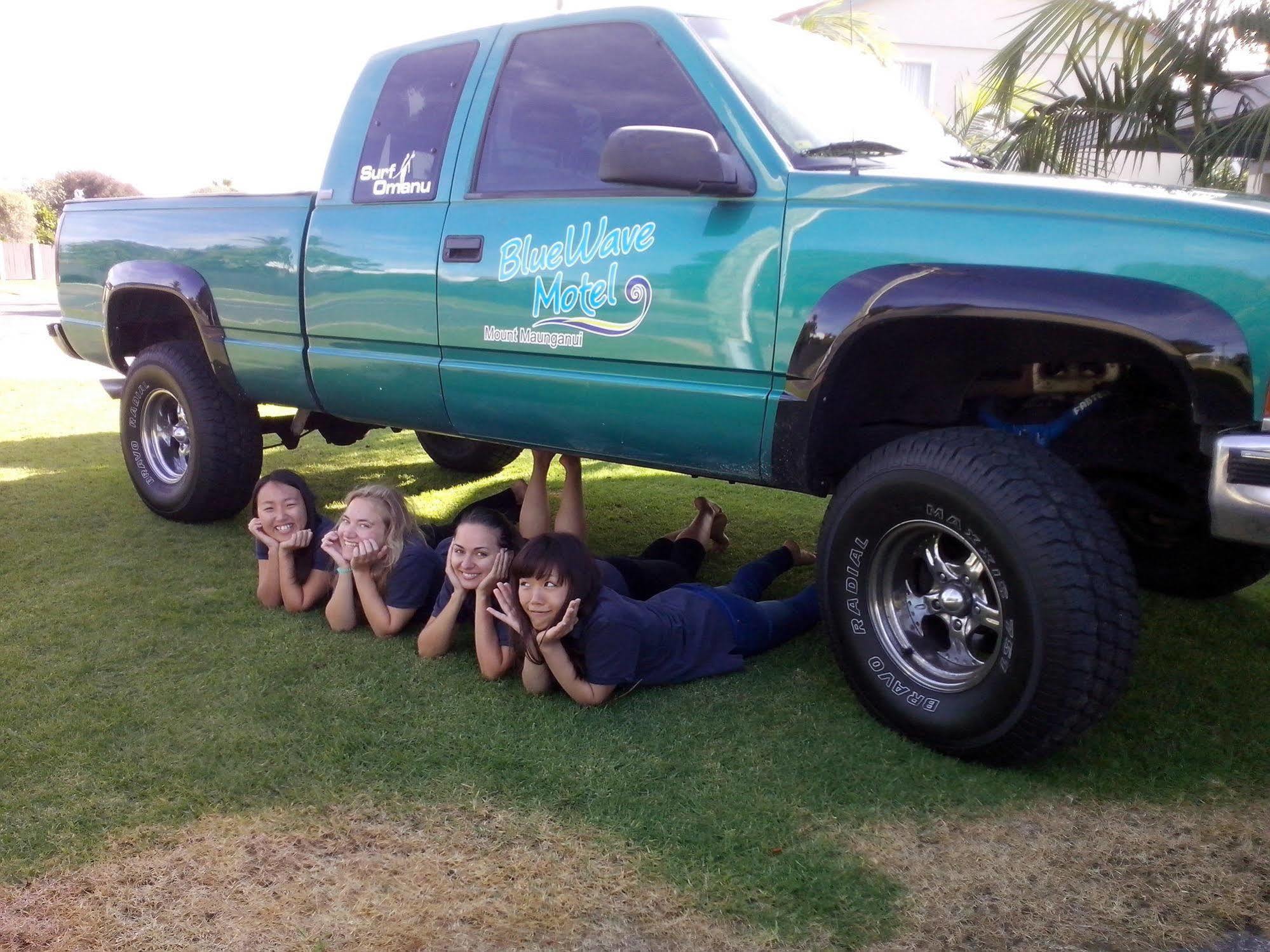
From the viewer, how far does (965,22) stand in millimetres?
19125

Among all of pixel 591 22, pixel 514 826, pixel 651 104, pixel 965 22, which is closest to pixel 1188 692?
pixel 514 826

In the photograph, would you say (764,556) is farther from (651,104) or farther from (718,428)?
(651,104)

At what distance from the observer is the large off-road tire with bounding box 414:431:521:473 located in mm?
6480

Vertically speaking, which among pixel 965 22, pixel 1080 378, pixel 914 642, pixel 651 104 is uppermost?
pixel 965 22

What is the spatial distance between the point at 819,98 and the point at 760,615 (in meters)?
1.69

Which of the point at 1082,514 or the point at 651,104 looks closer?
the point at 1082,514

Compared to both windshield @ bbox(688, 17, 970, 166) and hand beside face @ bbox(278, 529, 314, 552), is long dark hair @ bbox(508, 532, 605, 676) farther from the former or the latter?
windshield @ bbox(688, 17, 970, 166)

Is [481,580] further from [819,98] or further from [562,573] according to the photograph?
[819,98]

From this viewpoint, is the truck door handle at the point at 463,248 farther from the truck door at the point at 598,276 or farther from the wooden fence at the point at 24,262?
the wooden fence at the point at 24,262

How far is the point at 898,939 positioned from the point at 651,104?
8.30 ft

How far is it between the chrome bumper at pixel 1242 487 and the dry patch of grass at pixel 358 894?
1.37 meters

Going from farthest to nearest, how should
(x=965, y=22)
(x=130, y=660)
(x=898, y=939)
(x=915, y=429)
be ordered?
(x=965, y=22) → (x=130, y=660) → (x=915, y=429) → (x=898, y=939)

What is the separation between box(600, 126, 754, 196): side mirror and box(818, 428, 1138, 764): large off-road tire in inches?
35.7

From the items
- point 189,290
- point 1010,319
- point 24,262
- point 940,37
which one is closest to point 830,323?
point 1010,319
